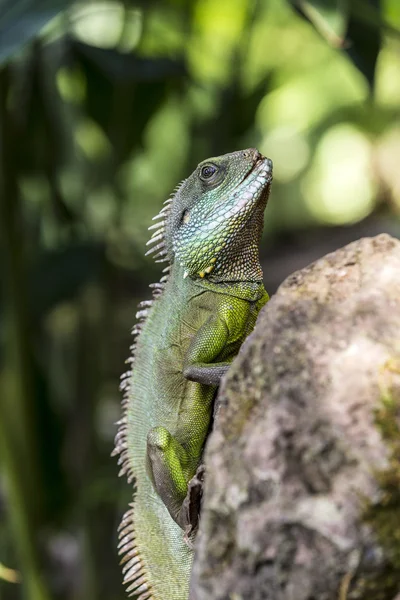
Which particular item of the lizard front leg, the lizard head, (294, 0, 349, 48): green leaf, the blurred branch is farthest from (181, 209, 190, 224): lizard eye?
the blurred branch

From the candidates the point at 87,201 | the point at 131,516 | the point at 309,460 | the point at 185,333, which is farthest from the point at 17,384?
the point at 309,460

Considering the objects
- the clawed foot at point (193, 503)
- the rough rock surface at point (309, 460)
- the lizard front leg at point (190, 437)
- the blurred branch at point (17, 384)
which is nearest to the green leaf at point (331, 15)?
the lizard front leg at point (190, 437)

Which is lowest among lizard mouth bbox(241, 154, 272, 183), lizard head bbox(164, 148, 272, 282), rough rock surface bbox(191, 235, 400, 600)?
A: rough rock surface bbox(191, 235, 400, 600)

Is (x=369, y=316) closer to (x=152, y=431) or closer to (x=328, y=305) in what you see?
(x=328, y=305)

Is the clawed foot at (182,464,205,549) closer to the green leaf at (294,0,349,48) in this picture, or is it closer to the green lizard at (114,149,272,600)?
the green lizard at (114,149,272,600)

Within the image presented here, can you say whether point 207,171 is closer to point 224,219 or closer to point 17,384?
point 224,219

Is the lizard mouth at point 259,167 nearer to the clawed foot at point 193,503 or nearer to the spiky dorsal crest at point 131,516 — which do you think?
the spiky dorsal crest at point 131,516

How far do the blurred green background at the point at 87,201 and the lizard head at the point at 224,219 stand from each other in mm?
676

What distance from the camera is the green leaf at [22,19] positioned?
2229 mm

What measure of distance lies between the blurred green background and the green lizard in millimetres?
726

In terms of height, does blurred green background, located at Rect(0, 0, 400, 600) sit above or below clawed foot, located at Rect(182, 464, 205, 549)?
above

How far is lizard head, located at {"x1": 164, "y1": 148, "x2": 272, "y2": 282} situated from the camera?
188cm

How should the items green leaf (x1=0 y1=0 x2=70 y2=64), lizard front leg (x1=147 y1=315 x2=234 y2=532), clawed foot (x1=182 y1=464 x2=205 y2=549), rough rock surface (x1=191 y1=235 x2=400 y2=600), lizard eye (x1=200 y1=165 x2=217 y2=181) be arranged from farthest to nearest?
green leaf (x1=0 y1=0 x2=70 y2=64) < lizard eye (x1=200 y1=165 x2=217 y2=181) < lizard front leg (x1=147 y1=315 x2=234 y2=532) < clawed foot (x1=182 y1=464 x2=205 y2=549) < rough rock surface (x1=191 y1=235 x2=400 y2=600)

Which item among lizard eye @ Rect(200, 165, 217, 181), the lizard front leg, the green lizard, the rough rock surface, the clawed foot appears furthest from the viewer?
lizard eye @ Rect(200, 165, 217, 181)
